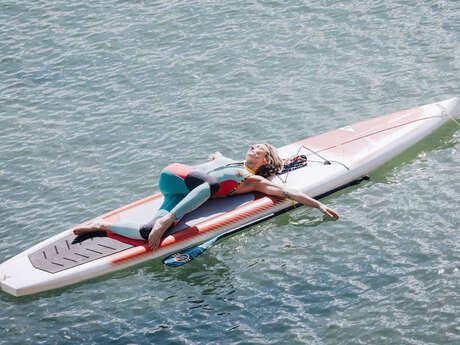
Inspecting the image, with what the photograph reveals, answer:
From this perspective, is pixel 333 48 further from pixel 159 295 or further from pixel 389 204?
pixel 159 295

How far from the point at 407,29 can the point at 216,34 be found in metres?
3.75

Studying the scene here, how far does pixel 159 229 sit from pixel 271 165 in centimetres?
179

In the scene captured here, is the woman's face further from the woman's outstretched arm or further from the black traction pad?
the black traction pad

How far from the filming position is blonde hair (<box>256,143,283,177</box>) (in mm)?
8461

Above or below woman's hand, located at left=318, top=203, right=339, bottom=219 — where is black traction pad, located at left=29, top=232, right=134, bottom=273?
above

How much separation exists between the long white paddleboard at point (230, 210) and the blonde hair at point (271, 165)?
5.0 inches

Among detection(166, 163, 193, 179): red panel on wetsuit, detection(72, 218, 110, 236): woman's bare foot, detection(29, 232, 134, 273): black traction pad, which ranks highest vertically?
detection(166, 163, 193, 179): red panel on wetsuit

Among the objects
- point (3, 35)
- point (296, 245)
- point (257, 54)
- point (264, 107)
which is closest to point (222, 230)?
point (296, 245)

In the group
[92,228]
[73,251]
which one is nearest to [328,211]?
[92,228]

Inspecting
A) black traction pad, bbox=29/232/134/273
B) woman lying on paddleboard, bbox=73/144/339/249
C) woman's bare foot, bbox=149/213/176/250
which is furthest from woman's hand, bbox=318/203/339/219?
black traction pad, bbox=29/232/134/273

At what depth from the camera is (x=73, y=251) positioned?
7.71m

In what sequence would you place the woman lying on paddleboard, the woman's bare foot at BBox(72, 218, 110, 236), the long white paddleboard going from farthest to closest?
the woman's bare foot at BBox(72, 218, 110, 236), the woman lying on paddleboard, the long white paddleboard

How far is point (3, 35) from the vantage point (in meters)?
14.1

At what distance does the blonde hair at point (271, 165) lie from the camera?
846 cm
